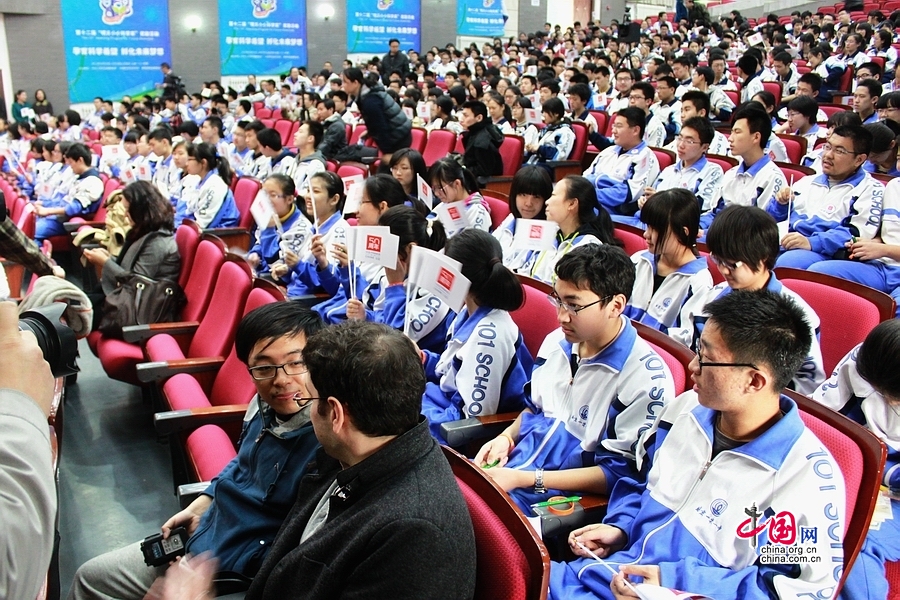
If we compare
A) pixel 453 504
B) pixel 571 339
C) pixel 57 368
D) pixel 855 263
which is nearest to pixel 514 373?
pixel 571 339

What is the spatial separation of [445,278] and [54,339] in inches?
46.7

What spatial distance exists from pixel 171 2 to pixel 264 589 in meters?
14.9

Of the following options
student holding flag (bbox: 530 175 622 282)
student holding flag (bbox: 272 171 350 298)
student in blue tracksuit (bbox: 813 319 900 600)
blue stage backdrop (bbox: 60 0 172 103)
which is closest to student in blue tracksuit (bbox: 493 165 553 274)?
student holding flag (bbox: 530 175 622 282)

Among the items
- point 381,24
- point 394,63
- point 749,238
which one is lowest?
point 749,238

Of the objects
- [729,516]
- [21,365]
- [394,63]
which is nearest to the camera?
[21,365]

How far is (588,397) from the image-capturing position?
1854 millimetres

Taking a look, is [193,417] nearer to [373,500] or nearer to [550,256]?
[373,500]

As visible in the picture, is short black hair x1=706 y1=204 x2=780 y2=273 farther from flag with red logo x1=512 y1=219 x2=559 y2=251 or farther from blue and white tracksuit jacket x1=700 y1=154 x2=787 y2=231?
blue and white tracksuit jacket x1=700 y1=154 x2=787 y2=231

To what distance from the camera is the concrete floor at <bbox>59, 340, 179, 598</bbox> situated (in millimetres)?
2473

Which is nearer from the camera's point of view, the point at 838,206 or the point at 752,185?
the point at 838,206

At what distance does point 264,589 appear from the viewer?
4.29ft

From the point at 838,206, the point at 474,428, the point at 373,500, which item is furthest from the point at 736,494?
the point at 838,206

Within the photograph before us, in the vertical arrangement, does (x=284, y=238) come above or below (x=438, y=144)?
below

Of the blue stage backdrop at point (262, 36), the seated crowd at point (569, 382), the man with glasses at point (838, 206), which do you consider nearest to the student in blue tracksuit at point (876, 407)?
the seated crowd at point (569, 382)
